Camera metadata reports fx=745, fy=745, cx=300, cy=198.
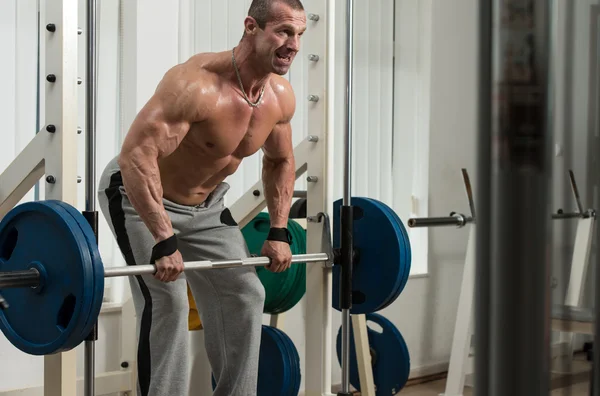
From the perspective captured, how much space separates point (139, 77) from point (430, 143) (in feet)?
7.40

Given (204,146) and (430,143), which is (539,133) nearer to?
(204,146)

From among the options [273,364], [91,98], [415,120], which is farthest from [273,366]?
[415,120]

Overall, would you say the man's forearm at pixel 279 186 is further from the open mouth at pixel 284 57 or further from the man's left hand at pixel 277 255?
the open mouth at pixel 284 57

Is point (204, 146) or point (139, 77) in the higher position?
point (139, 77)

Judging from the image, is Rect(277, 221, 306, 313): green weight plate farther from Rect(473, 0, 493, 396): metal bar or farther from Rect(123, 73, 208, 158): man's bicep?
Rect(473, 0, 493, 396): metal bar

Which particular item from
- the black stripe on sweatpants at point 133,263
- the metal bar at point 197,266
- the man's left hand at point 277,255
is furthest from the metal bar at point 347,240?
the black stripe on sweatpants at point 133,263

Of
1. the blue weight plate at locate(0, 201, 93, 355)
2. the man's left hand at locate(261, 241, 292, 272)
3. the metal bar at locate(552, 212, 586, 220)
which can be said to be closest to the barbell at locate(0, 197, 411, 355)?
the blue weight plate at locate(0, 201, 93, 355)

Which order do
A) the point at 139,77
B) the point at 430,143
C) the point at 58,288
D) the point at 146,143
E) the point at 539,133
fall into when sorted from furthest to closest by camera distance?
the point at 430,143, the point at 139,77, the point at 146,143, the point at 58,288, the point at 539,133

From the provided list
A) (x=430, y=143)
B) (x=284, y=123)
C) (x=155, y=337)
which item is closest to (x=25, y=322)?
(x=155, y=337)

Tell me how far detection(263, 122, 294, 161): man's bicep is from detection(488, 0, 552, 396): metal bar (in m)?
2.46

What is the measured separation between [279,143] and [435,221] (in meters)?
1.12

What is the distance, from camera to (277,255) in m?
2.59

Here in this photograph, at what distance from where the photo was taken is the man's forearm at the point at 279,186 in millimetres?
2742

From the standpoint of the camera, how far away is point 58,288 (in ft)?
6.63
